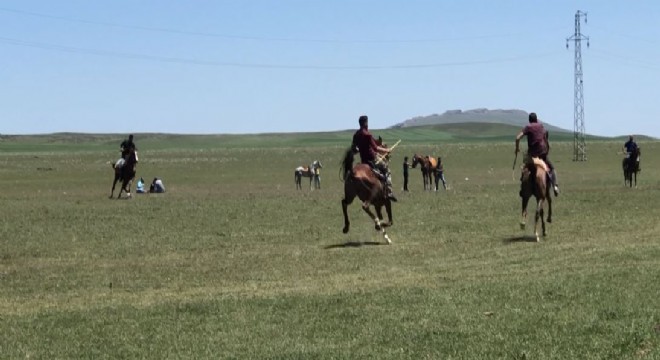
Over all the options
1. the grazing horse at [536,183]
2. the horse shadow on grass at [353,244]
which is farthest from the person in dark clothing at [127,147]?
the grazing horse at [536,183]

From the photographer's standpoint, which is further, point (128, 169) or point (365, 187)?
point (128, 169)

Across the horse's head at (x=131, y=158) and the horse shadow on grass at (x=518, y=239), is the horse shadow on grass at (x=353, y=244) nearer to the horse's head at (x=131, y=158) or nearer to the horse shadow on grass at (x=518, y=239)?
the horse shadow on grass at (x=518, y=239)

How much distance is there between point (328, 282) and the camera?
16.7 meters

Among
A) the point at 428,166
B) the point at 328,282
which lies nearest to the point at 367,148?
the point at 328,282

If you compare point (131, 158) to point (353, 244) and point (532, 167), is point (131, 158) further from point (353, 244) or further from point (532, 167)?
point (532, 167)

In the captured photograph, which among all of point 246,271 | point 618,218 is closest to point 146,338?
point 246,271

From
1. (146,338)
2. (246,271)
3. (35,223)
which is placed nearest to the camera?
(146,338)

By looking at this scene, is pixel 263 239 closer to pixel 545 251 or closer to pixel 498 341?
pixel 545 251

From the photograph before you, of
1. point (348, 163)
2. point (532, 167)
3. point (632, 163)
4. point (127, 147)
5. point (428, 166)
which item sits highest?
point (127, 147)

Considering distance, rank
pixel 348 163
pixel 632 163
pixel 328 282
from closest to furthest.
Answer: pixel 328 282 < pixel 348 163 < pixel 632 163

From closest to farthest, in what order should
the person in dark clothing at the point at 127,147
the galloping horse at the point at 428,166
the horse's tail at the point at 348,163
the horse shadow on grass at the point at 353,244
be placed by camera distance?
1. the horse shadow on grass at the point at 353,244
2. the horse's tail at the point at 348,163
3. the person in dark clothing at the point at 127,147
4. the galloping horse at the point at 428,166

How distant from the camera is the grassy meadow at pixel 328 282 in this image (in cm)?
1131

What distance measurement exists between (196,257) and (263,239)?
11.1 feet

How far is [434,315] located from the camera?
12.6 m
